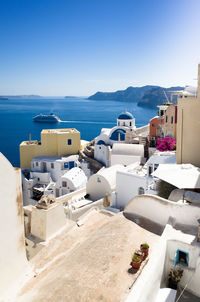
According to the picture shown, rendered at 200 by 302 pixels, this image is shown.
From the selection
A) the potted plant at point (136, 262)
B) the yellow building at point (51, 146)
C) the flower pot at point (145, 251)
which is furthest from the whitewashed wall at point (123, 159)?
the potted plant at point (136, 262)

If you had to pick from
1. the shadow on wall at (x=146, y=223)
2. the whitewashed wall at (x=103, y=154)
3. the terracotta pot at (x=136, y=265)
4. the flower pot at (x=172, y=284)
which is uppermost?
the terracotta pot at (x=136, y=265)

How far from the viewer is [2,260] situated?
5664mm

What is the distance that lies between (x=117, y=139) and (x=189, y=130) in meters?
21.2

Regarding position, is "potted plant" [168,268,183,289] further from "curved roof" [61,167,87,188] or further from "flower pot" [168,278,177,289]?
"curved roof" [61,167,87,188]

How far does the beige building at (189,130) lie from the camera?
10.4 meters

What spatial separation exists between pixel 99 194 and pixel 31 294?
40.3ft

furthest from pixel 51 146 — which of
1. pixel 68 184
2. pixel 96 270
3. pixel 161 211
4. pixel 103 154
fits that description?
pixel 96 270

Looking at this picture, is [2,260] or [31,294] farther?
[2,260]

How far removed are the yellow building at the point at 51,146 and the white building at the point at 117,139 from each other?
3.34m

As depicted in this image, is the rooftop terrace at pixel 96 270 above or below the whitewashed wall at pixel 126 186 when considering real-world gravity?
above

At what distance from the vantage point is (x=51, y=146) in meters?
32.5

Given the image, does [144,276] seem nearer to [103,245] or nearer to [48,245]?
[103,245]

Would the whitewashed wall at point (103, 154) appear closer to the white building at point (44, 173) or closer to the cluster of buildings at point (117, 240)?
the white building at point (44, 173)

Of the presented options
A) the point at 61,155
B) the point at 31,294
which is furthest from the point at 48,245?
the point at 61,155
